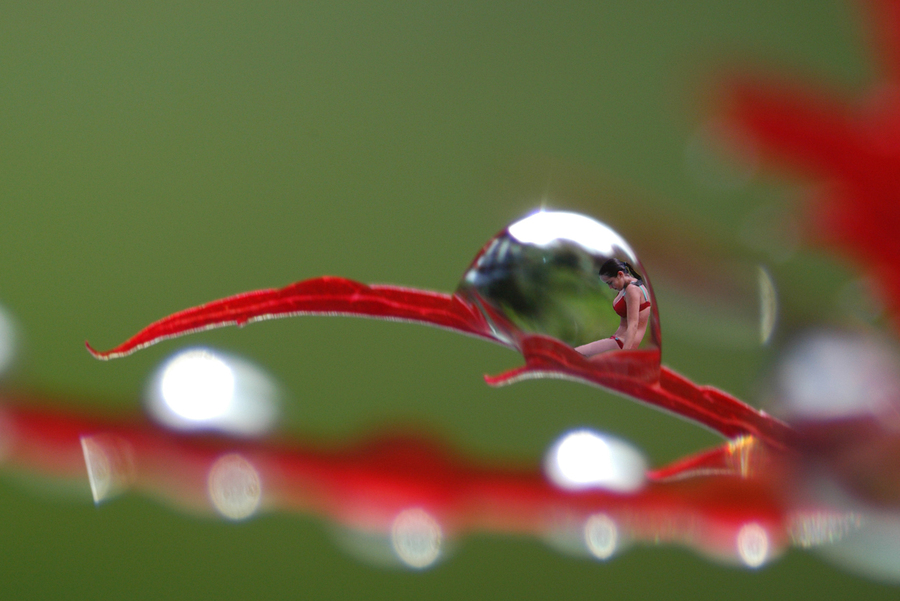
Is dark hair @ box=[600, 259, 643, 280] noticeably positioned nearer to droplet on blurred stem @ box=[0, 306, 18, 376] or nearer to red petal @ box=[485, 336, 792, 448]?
red petal @ box=[485, 336, 792, 448]

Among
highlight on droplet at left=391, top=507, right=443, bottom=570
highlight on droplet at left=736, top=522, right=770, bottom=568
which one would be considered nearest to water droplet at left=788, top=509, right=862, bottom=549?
highlight on droplet at left=736, top=522, right=770, bottom=568

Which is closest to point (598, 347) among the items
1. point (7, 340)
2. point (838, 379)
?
point (838, 379)

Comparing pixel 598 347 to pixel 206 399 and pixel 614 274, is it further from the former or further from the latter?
pixel 206 399

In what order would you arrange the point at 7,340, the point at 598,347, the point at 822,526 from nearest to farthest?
the point at 598,347
the point at 822,526
the point at 7,340

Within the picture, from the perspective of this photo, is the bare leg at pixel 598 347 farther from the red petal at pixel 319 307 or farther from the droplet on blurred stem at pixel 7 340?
the droplet on blurred stem at pixel 7 340

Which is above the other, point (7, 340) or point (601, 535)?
point (7, 340)

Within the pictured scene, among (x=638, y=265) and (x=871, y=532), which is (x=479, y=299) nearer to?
(x=638, y=265)
